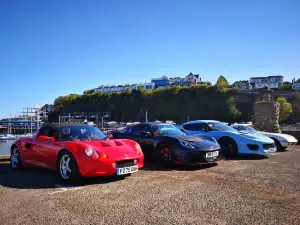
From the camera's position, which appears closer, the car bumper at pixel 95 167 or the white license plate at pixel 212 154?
the car bumper at pixel 95 167

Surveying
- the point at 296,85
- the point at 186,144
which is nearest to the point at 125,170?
the point at 186,144

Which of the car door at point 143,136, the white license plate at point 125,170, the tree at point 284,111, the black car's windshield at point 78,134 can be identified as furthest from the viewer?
the tree at point 284,111

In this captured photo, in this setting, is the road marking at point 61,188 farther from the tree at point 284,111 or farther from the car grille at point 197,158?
the tree at point 284,111

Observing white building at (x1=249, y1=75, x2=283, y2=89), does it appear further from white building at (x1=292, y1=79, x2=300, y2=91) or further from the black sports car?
the black sports car

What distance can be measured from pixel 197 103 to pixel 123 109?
31713mm

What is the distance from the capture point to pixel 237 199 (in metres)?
4.06

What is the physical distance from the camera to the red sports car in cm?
511

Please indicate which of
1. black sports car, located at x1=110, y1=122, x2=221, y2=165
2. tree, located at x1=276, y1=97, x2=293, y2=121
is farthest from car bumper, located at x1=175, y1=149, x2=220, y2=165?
tree, located at x1=276, y1=97, x2=293, y2=121

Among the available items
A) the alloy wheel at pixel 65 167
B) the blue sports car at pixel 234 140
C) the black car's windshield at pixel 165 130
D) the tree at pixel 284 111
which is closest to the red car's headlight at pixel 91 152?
the alloy wheel at pixel 65 167

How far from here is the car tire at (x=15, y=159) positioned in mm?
6926

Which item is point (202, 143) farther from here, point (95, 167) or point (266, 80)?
point (266, 80)

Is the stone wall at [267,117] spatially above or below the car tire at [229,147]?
above

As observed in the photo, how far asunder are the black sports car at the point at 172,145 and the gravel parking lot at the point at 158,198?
21.2 inches

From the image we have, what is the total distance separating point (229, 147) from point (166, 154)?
2845mm
